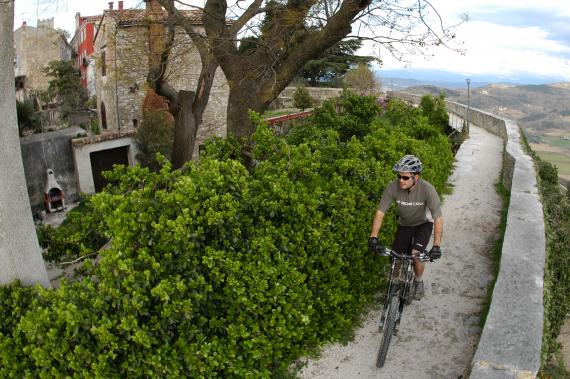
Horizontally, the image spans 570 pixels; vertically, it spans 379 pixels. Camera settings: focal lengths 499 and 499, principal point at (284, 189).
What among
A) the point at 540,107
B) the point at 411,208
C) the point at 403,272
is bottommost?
the point at 540,107

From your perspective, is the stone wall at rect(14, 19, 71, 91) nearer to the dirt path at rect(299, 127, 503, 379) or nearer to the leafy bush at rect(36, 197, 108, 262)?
the leafy bush at rect(36, 197, 108, 262)

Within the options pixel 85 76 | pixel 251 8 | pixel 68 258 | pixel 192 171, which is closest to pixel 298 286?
pixel 192 171

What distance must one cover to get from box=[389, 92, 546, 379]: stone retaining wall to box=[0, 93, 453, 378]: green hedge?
1674 millimetres

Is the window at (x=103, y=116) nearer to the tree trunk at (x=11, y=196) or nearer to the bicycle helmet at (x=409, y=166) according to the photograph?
the tree trunk at (x=11, y=196)

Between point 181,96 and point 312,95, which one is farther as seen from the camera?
point 312,95

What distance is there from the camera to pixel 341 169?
6328mm

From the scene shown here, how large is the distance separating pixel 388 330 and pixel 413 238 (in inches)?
41.0

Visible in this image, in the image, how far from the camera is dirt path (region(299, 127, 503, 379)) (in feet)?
17.2

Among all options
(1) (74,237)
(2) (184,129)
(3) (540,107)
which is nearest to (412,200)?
(1) (74,237)

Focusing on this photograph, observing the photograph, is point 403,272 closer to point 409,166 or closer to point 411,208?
point 411,208

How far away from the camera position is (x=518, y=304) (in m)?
4.74

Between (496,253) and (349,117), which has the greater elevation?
(349,117)

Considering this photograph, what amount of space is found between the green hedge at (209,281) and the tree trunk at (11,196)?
328 millimetres

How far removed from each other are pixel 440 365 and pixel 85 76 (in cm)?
4827
